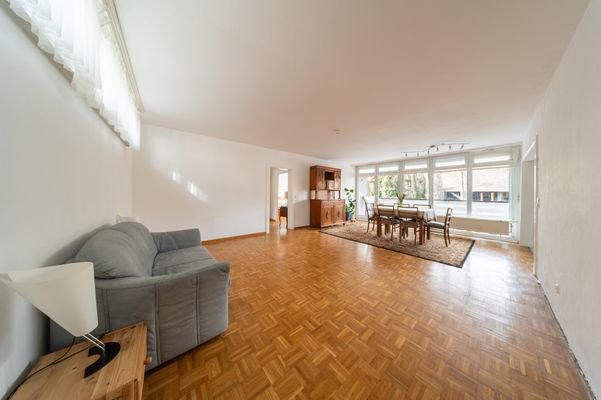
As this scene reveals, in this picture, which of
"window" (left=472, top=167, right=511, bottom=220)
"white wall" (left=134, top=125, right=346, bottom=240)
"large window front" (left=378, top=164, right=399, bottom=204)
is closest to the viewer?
"white wall" (left=134, top=125, right=346, bottom=240)

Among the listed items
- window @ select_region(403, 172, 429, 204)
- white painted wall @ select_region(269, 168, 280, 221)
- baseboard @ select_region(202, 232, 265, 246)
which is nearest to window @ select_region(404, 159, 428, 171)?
window @ select_region(403, 172, 429, 204)

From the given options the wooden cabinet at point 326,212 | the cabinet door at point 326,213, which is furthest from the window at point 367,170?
the cabinet door at point 326,213

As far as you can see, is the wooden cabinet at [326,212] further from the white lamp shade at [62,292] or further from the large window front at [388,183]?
the white lamp shade at [62,292]

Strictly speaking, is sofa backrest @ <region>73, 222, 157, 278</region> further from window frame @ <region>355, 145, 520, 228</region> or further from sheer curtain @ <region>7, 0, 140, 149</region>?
window frame @ <region>355, 145, 520, 228</region>

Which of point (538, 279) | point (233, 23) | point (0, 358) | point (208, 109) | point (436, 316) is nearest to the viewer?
point (0, 358)

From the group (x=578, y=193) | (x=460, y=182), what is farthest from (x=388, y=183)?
(x=578, y=193)

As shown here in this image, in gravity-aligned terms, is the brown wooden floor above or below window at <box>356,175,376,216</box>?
below

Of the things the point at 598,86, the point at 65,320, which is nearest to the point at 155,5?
the point at 65,320

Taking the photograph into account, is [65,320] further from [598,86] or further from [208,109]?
[598,86]

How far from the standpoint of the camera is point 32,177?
3.04 ft

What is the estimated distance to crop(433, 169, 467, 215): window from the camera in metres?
5.44

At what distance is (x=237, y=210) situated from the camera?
4801 mm

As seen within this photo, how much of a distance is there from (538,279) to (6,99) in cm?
517

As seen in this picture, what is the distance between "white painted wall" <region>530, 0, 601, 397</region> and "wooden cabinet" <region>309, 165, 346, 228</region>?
15.2 feet
